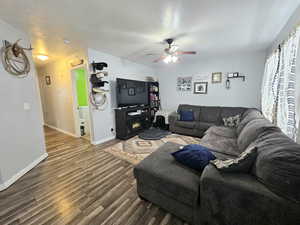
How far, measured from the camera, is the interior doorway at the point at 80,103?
12.3 feet

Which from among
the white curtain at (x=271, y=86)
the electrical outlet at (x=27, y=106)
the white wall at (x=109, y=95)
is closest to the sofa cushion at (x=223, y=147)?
the white curtain at (x=271, y=86)

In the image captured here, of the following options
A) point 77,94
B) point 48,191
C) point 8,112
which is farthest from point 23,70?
point 48,191

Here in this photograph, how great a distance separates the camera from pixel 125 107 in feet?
12.6

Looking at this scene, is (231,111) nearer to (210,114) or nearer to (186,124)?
(210,114)

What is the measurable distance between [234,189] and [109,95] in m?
3.39

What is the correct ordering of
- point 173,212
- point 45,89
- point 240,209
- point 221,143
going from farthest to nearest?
point 45,89 → point 221,143 → point 173,212 → point 240,209

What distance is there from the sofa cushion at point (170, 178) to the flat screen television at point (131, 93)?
7.85ft

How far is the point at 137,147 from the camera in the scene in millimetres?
3176

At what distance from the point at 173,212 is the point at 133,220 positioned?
0.43 metres

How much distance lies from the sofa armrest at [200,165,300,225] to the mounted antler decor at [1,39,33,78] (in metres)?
3.04

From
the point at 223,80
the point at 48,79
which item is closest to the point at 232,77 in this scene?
the point at 223,80

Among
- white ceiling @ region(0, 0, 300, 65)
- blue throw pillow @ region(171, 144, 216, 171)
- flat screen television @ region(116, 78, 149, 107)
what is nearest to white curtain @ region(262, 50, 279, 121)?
white ceiling @ region(0, 0, 300, 65)

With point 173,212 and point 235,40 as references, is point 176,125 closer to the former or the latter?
point 235,40

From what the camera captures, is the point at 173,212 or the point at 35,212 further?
the point at 35,212
